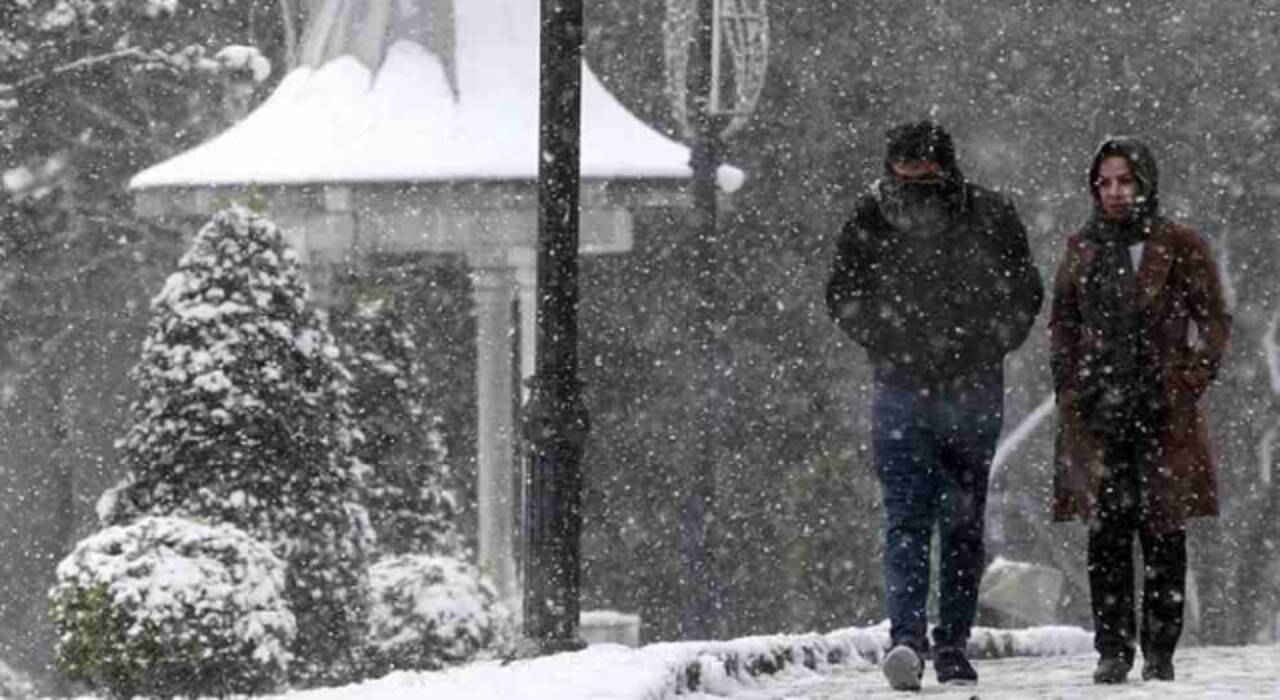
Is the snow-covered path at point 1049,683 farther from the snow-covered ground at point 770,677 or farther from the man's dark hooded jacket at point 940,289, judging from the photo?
the man's dark hooded jacket at point 940,289

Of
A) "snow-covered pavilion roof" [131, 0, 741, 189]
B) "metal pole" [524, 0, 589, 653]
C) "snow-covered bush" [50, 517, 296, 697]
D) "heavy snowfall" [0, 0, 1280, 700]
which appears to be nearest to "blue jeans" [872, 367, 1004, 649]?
"heavy snowfall" [0, 0, 1280, 700]

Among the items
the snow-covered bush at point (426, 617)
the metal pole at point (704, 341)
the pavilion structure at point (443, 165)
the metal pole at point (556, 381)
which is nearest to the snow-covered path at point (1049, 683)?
the metal pole at point (556, 381)

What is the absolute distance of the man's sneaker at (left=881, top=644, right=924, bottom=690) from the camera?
958cm

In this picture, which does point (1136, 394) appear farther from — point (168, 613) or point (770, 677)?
point (168, 613)

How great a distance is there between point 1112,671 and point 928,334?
3.83ft

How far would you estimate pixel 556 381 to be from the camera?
10867mm

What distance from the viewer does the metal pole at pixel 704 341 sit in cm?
2028

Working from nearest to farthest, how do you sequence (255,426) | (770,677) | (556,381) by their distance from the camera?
(770,677) → (556,381) → (255,426)

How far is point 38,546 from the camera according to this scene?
29.9 m

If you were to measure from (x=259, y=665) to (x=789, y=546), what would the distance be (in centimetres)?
1382

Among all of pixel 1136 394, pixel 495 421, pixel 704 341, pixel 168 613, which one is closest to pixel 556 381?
pixel 1136 394

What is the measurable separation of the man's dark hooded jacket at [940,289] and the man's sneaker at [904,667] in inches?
31.1

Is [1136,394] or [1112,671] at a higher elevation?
[1136,394]

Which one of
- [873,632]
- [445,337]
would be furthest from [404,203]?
[873,632]
